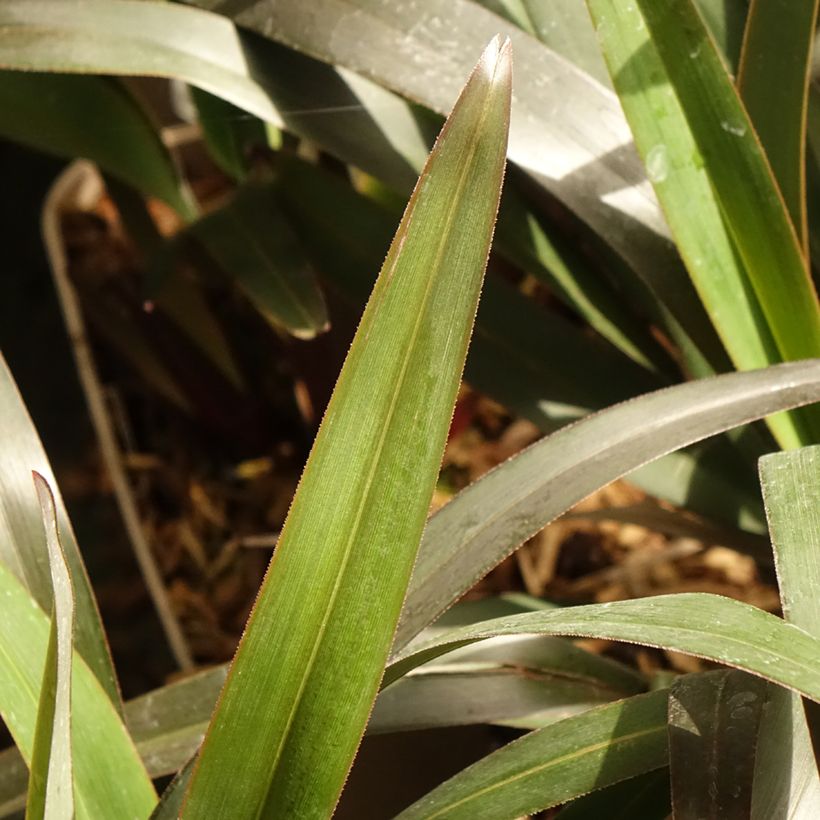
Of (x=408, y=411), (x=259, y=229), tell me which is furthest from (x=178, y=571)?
(x=408, y=411)

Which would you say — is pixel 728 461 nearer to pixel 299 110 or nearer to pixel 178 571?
pixel 299 110

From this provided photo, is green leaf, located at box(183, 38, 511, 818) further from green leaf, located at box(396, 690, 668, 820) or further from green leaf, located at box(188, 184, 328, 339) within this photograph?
green leaf, located at box(188, 184, 328, 339)

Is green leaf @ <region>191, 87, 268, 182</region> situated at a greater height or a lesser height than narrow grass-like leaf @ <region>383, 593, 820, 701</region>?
greater

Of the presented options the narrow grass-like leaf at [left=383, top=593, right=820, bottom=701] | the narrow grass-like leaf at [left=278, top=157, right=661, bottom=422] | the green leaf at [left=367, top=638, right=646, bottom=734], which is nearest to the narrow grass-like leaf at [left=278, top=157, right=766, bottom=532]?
the narrow grass-like leaf at [left=278, top=157, right=661, bottom=422]

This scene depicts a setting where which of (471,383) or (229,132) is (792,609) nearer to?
(471,383)

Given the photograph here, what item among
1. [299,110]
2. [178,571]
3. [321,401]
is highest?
[299,110]
